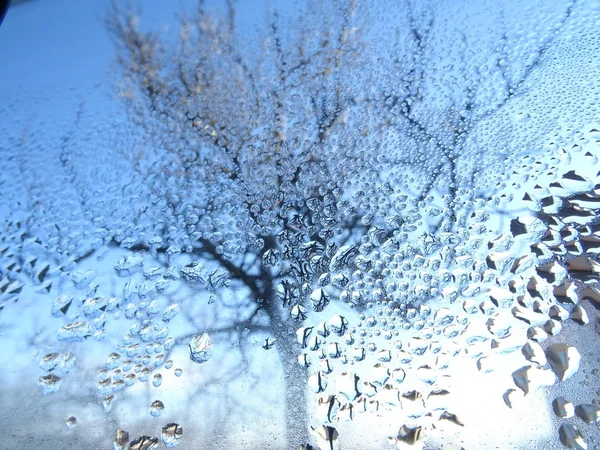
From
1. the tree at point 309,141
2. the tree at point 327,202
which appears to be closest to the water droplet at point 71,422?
the tree at point 327,202

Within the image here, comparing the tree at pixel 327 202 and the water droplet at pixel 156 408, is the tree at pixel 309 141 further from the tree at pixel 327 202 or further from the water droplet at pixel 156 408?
the water droplet at pixel 156 408

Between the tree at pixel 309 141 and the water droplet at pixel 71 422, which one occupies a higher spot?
the tree at pixel 309 141

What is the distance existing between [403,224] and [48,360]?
0.59 metres

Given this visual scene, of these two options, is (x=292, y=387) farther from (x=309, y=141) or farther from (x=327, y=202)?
(x=309, y=141)

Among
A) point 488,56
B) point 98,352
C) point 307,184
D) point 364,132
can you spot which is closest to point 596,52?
point 488,56

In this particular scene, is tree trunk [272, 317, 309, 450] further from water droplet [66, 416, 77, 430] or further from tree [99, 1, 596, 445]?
water droplet [66, 416, 77, 430]

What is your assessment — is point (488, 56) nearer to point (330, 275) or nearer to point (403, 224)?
point (403, 224)

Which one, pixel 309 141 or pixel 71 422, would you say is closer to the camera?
pixel 71 422

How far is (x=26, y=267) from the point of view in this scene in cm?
77

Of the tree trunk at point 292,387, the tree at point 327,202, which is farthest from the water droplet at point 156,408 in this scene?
the tree trunk at point 292,387

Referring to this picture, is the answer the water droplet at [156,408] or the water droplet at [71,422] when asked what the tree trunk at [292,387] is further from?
the water droplet at [71,422]

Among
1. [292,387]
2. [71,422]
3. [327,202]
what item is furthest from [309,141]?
[71,422]

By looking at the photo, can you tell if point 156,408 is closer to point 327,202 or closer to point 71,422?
point 71,422

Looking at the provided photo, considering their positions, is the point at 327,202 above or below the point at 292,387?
above
